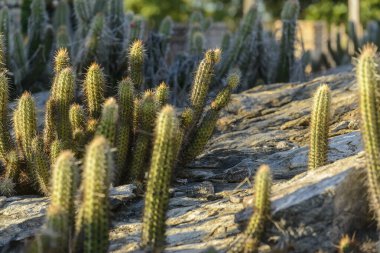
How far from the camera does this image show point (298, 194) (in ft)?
15.2

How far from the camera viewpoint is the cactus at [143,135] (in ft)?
18.5

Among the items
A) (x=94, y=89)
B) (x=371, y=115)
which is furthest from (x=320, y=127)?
(x=94, y=89)

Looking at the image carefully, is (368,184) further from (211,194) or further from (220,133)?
(220,133)

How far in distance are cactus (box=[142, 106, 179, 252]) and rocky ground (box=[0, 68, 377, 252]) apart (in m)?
0.22

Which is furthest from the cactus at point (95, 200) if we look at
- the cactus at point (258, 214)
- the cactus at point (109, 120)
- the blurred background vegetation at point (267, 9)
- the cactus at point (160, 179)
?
the blurred background vegetation at point (267, 9)

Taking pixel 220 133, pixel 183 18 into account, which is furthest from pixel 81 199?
pixel 183 18

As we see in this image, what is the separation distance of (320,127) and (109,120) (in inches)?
58.2

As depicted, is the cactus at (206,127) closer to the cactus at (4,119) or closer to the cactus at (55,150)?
the cactus at (55,150)

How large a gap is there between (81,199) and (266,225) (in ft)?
3.51

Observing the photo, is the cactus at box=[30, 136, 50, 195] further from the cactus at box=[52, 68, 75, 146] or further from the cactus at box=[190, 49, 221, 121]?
the cactus at box=[190, 49, 221, 121]

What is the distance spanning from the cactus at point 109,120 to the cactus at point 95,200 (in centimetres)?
66

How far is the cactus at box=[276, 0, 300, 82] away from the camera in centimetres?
1059

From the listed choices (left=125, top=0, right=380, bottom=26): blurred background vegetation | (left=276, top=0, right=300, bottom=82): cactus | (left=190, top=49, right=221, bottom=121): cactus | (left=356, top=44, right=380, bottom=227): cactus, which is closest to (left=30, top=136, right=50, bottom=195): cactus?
(left=190, top=49, right=221, bottom=121): cactus

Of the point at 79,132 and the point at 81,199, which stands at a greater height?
the point at 79,132
